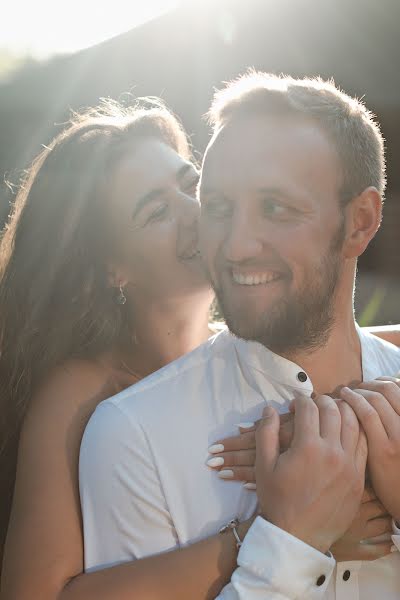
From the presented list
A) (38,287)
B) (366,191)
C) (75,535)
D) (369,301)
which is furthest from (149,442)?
(369,301)

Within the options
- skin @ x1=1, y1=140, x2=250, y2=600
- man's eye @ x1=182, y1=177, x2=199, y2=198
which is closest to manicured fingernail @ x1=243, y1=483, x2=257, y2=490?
skin @ x1=1, y1=140, x2=250, y2=600

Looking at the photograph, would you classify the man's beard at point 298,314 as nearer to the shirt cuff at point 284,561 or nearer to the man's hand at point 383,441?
the man's hand at point 383,441

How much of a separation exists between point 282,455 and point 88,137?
65.0 inches

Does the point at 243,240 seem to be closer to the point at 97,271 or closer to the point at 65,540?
the point at 65,540

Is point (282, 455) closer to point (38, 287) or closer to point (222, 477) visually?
point (222, 477)

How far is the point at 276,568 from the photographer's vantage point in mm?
1906

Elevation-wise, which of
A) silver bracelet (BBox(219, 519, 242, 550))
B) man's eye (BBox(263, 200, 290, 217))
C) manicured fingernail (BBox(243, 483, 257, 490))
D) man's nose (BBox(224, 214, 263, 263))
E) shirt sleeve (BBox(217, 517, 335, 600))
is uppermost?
man's eye (BBox(263, 200, 290, 217))

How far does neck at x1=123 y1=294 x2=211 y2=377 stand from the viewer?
308cm

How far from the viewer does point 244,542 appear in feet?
6.46

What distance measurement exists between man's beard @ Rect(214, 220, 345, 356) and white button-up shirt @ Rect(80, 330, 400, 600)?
0.24 ft

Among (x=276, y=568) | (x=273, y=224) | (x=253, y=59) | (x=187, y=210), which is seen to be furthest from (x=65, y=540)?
(x=253, y=59)

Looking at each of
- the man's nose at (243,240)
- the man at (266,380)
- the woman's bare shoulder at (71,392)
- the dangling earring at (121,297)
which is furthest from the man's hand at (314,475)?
the dangling earring at (121,297)

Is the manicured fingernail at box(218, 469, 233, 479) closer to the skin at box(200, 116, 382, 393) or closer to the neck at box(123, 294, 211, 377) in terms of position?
the skin at box(200, 116, 382, 393)

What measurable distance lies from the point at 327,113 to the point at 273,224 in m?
0.34
